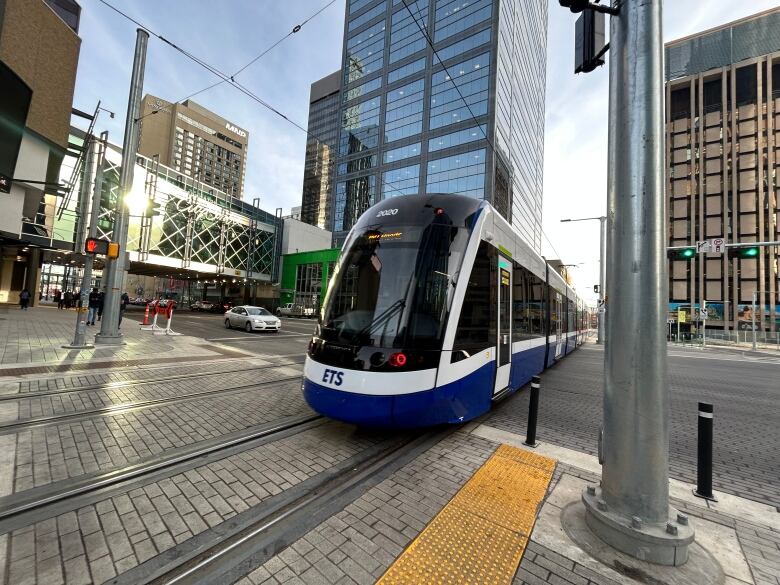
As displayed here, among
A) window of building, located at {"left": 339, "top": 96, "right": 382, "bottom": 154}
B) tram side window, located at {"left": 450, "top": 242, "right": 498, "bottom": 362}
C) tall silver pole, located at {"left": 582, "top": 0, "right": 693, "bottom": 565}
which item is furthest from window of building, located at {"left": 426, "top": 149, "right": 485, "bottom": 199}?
tall silver pole, located at {"left": 582, "top": 0, "right": 693, "bottom": 565}

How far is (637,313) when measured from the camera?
258cm

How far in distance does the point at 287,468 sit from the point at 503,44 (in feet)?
188

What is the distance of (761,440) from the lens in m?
5.30

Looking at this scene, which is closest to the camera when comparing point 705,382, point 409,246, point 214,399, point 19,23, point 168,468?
point 168,468

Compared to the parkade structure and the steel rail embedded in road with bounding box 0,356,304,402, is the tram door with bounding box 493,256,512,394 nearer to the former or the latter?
the steel rail embedded in road with bounding box 0,356,304,402

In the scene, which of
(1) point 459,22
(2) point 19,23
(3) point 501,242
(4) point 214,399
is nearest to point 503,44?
(1) point 459,22

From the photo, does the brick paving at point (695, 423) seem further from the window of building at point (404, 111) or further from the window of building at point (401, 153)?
the window of building at point (404, 111)

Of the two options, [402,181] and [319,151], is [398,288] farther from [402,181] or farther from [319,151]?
[319,151]

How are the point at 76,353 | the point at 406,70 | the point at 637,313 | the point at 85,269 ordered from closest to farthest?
the point at 637,313
the point at 76,353
the point at 85,269
the point at 406,70

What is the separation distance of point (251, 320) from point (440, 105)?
146ft

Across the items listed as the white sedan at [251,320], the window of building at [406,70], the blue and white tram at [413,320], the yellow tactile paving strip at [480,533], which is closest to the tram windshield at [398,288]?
the blue and white tram at [413,320]

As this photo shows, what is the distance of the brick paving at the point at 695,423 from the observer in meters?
3.99

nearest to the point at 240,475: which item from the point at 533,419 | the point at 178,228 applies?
the point at 533,419

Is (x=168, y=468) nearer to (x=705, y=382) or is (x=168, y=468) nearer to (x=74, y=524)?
(x=74, y=524)
